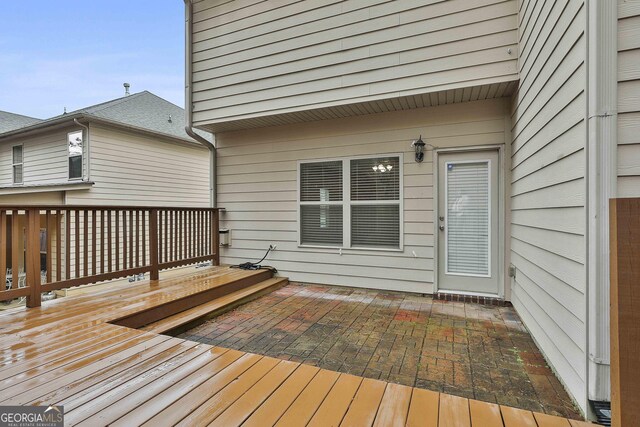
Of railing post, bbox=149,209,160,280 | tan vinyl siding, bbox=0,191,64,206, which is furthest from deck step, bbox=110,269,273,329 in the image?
tan vinyl siding, bbox=0,191,64,206

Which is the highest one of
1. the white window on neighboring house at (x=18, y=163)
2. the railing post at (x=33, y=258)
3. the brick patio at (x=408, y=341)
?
the white window on neighboring house at (x=18, y=163)

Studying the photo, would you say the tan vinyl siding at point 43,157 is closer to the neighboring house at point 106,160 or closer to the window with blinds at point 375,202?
the neighboring house at point 106,160

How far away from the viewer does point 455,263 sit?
12.8 ft

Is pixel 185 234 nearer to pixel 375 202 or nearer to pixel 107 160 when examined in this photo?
pixel 375 202

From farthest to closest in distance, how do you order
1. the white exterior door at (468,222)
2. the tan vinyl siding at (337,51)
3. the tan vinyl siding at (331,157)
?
the tan vinyl siding at (331,157), the white exterior door at (468,222), the tan vinyl siding at (337,51)

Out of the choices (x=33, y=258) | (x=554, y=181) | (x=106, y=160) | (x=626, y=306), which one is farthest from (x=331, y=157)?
(x=106, y=160)

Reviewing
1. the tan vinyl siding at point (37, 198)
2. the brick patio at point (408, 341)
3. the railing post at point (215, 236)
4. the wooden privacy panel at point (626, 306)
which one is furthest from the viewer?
the tan vinyl siding at point (37, 198)

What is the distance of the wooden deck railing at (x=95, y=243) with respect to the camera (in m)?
2.72

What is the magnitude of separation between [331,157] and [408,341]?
2801mm

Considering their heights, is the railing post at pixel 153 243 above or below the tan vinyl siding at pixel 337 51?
below

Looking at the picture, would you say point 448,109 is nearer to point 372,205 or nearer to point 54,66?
point 372,205

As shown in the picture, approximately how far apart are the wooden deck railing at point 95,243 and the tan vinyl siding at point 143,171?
11.2 ft

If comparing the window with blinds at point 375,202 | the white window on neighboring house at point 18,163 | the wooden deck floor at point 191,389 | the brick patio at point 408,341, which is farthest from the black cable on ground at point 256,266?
the white window on neighboring house at point 18,163

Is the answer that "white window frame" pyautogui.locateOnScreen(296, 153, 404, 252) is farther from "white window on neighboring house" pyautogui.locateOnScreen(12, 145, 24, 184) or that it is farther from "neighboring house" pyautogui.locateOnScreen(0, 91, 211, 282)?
"white window on neighboring house" pyautogui.locateOnScreen(12, 145, 24, 184)
